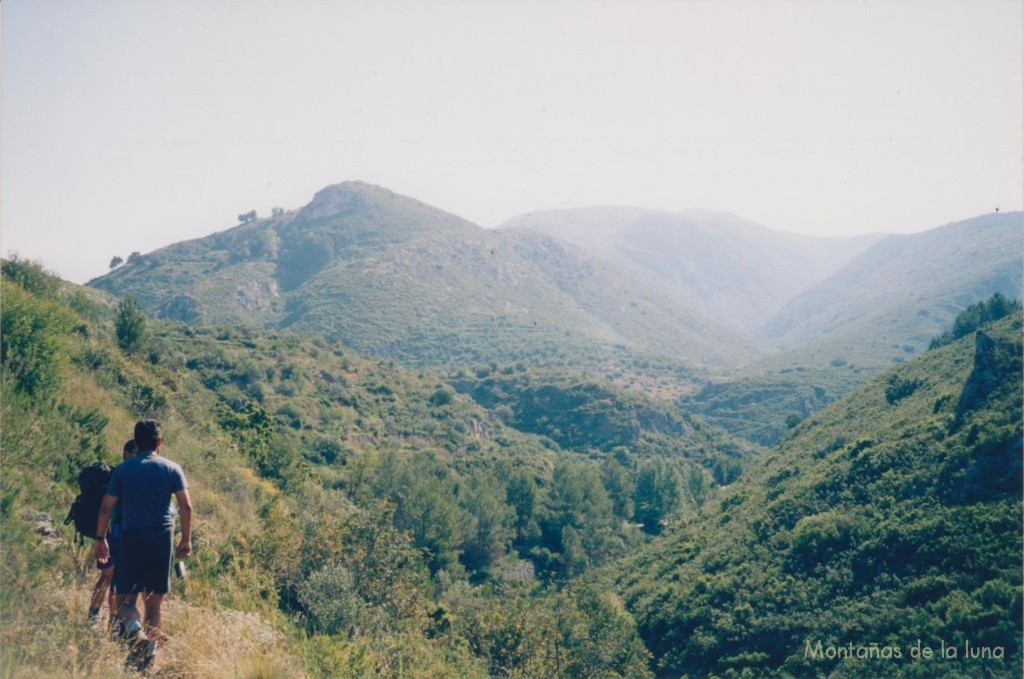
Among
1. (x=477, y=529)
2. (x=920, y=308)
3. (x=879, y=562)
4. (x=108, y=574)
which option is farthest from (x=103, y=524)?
(x=920, y=308)

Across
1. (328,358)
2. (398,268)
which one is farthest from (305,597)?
(398,268)

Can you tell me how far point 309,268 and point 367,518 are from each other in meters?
128

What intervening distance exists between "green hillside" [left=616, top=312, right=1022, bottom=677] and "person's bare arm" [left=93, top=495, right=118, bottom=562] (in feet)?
61.3

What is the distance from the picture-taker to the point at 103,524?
495cm

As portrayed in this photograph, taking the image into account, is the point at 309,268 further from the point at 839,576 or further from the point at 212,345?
the point at 839,576

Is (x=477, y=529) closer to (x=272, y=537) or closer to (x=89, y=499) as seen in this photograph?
(x=272, y=537)

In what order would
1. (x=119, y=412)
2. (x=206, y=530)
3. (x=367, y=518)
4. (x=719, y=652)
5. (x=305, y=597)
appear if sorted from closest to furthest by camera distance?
(x=305, y=597) < (x=206, y=530) < (x=119, y=412) < (x=367, y=518) < (x=719, y=652)

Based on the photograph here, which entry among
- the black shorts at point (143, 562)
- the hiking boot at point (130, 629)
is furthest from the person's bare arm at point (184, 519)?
the hiking boot at point (130, 629)

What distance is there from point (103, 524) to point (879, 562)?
23997 millimetres

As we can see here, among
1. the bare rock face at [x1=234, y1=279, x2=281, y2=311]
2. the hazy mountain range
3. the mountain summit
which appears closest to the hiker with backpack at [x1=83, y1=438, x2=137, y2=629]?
the hazy mountain range

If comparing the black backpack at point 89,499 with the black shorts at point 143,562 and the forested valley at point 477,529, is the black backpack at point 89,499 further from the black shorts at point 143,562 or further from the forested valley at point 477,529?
the black shorts at point 143,562

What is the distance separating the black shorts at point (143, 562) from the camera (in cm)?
493

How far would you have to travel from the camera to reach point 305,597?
8.77 meters

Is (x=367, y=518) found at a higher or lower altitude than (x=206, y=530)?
lower
